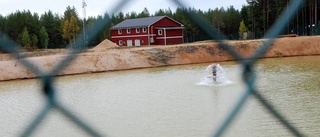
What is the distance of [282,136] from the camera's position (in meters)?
3.13

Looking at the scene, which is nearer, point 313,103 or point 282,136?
point 282,136

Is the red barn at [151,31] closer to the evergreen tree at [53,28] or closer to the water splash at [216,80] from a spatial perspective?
the evergreen tree at [53,28]

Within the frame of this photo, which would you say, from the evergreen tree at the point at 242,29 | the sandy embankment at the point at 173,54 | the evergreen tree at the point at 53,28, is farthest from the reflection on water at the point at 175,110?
the evergreen tree at the point at 242,29

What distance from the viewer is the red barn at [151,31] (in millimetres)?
16391

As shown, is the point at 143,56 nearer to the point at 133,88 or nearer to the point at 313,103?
the point at 133,88

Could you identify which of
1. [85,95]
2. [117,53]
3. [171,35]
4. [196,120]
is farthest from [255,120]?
[171,35]

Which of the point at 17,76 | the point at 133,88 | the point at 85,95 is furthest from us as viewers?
the point at 17,76

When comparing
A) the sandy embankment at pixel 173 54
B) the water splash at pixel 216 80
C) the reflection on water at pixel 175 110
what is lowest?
the reflection on water at pixel 175 110

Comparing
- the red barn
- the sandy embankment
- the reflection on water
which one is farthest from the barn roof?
the reflection on water

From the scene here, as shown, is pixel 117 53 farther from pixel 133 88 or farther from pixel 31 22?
pixel 133 88

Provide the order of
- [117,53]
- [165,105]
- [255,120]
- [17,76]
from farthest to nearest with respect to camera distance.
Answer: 1. [117,53]
2. [17,76]
3. [165,105]
4. [255,120]

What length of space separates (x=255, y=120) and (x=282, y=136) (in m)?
0.59

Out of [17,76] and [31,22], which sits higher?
[31,22]

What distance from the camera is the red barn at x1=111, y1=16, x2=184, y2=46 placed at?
16.4m
